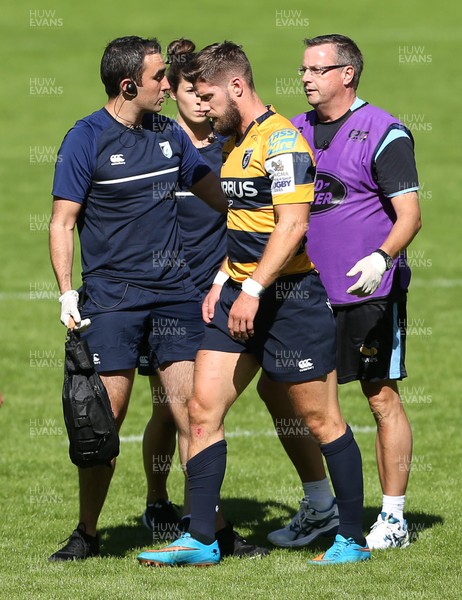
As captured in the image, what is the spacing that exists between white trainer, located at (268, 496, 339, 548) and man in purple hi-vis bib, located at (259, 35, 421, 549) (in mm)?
31

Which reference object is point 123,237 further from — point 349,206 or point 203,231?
point 349,206

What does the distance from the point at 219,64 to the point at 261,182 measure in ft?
2.08

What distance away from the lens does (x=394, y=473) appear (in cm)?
689

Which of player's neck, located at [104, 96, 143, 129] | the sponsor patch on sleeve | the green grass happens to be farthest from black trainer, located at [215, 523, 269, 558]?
player's neck, located at [104, 96, 143, 129]

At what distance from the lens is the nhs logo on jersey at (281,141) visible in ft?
19.6

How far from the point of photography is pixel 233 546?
21.7ft

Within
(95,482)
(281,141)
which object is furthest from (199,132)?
(95,482)

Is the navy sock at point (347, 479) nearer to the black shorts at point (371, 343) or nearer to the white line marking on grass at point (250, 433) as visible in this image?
the black shorts at point (371, 343)

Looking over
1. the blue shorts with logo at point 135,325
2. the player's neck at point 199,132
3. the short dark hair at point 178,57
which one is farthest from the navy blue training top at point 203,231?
the blue shorts with logo at point 135,325

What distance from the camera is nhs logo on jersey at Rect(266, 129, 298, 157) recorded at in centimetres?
598

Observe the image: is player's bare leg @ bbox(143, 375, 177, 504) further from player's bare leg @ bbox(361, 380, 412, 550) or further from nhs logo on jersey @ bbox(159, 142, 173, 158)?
nhs logo on jersey @ bbox(159, 142, 173, 158)

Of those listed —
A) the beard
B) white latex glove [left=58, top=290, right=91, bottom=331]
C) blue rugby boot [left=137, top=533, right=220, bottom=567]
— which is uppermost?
the beard

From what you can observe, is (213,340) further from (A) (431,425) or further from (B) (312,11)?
(B) (312,11)

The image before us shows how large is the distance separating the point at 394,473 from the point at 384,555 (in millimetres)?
576
